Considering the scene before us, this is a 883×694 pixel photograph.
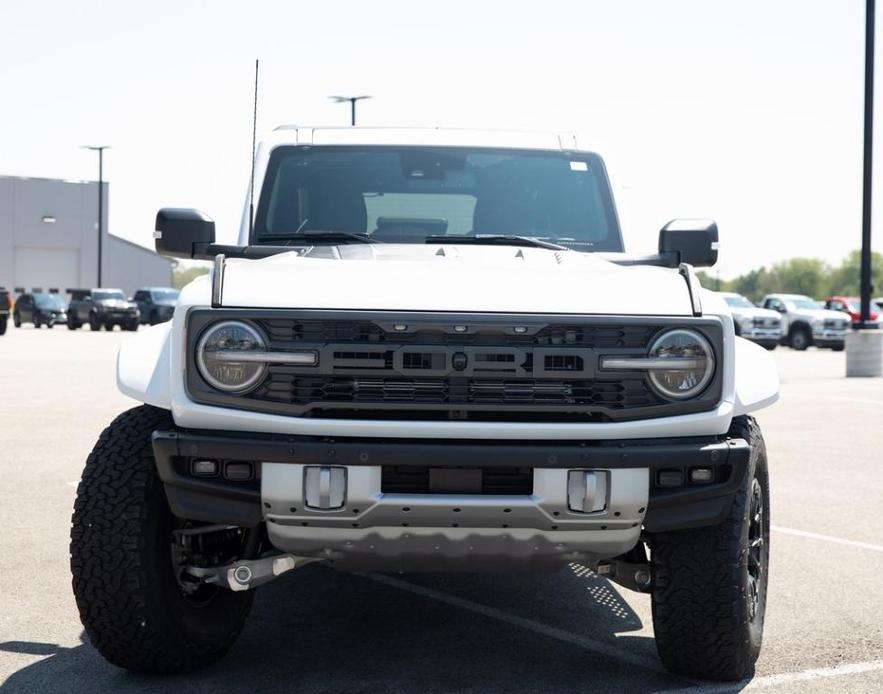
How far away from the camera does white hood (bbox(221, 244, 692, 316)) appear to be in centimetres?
406

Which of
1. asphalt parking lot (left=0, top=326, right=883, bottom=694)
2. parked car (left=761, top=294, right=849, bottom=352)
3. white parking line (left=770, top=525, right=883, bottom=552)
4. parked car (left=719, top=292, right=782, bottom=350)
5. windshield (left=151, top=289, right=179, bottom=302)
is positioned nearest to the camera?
asphalt parking lot (left=0, top=326, right=883, bottom=694)

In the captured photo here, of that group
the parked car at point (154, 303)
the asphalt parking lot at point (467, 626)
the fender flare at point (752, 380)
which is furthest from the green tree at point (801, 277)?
the fender flare at point (752, 380)

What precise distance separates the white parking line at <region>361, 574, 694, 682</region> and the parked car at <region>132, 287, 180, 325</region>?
43.3 m

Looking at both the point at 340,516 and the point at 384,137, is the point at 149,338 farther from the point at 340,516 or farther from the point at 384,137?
the point at 384,137

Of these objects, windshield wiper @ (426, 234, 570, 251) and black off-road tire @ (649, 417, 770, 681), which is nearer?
black off-road tire @ (649, 417, 770, 681)

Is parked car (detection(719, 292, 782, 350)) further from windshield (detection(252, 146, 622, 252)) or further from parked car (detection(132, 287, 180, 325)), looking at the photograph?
windshield (detection(252, 146, 622, 252))

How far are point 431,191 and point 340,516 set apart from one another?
2.27 metres

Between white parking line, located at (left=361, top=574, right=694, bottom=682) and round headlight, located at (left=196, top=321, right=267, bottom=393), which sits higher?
round headlight, located at (left=196, top=321, right=267, bottom=393)

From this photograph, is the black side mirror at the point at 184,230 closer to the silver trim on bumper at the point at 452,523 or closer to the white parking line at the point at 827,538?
the silver trim on bumper at the point at 452,523

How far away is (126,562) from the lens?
13.9ft

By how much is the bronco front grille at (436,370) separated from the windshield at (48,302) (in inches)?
1896

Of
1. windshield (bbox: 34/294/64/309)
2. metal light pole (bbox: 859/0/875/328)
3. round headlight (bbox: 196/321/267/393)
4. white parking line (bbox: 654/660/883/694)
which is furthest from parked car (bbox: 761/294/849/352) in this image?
round headlight (bbox: 196/321/267/393)

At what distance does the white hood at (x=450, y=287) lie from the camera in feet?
13.3

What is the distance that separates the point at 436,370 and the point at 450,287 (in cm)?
32
